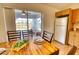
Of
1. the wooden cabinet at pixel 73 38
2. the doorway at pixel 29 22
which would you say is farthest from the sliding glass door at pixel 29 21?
the wooden cabinet at pixel 73 38

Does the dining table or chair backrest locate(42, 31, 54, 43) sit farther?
chair backrest locate(42, 31, 54, 43)

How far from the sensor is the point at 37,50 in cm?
151

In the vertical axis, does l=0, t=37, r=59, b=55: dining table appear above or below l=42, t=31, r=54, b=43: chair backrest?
below

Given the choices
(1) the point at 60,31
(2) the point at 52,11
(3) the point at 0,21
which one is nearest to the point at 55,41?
(1) the point at 60,31

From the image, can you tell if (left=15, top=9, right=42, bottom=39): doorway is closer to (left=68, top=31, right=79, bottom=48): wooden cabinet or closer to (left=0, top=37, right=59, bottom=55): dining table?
(left=0, top=37, right=59, bottom=55): dining table

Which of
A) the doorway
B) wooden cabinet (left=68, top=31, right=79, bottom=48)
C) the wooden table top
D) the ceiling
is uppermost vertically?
the ceiling

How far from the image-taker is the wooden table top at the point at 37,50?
56.8 inches

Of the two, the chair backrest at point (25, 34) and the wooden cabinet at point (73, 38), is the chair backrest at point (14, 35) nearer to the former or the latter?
the chair backrest at point (25, 34)

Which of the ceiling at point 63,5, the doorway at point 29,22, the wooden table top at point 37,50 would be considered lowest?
the wooden table top at point 37,50

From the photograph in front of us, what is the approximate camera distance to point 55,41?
5.36 feet

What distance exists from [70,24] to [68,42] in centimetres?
27

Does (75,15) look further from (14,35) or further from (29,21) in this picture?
(14,35)

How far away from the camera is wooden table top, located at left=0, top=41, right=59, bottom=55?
56.8 inches

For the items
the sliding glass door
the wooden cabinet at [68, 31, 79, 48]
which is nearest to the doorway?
the sliding glass door
